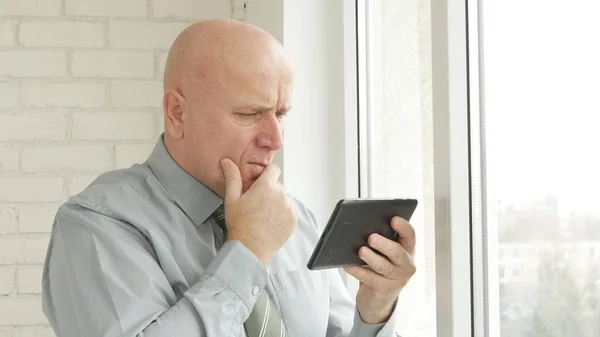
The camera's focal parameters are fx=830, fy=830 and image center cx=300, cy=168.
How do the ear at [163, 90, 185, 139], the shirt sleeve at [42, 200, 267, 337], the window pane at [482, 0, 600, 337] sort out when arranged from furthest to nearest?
the ear at [163, 90, 185, 139] → the shirt sleeve at [42, 200, 267, 337] → the window pane at [482, 0, 600, 337]

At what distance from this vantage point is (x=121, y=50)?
8.45ft

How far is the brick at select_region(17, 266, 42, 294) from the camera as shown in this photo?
8.19 ft

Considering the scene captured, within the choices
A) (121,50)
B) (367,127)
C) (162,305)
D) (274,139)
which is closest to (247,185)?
(274,139)

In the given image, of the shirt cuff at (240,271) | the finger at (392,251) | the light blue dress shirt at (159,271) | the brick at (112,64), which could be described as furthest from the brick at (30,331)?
the finger at (392,251)

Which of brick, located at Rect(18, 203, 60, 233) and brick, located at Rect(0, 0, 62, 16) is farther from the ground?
brick, located at Rect(0, 0, 62, 16)

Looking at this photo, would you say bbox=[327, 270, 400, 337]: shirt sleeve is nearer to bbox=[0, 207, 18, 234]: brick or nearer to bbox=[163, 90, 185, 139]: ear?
bbox=[163, 90, 185, 139]: ear

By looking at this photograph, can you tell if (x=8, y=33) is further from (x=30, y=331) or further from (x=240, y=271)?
(x=240, y=271)

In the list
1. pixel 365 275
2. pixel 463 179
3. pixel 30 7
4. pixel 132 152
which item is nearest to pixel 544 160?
pixel 463 179

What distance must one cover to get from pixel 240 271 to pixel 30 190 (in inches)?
55.7

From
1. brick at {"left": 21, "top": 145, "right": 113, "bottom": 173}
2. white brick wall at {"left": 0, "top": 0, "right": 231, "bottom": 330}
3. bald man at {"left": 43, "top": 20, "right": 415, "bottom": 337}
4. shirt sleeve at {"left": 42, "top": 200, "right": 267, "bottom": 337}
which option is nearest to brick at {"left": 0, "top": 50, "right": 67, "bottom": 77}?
white brick wall at {"left": 0, "top": 0, "right": 231, "bottom": 330}

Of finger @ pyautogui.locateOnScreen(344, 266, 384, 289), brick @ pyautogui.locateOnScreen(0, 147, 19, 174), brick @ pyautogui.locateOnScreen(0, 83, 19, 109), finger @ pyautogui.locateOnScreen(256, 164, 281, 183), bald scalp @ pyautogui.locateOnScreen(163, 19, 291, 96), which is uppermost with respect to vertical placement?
Result: brick @ pyautogui.locateOnScreen(0, 83, 19, 109)

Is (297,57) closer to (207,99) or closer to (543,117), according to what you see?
(207,99)

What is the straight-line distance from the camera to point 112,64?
8.44 feet

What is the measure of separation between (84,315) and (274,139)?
1.39ft
